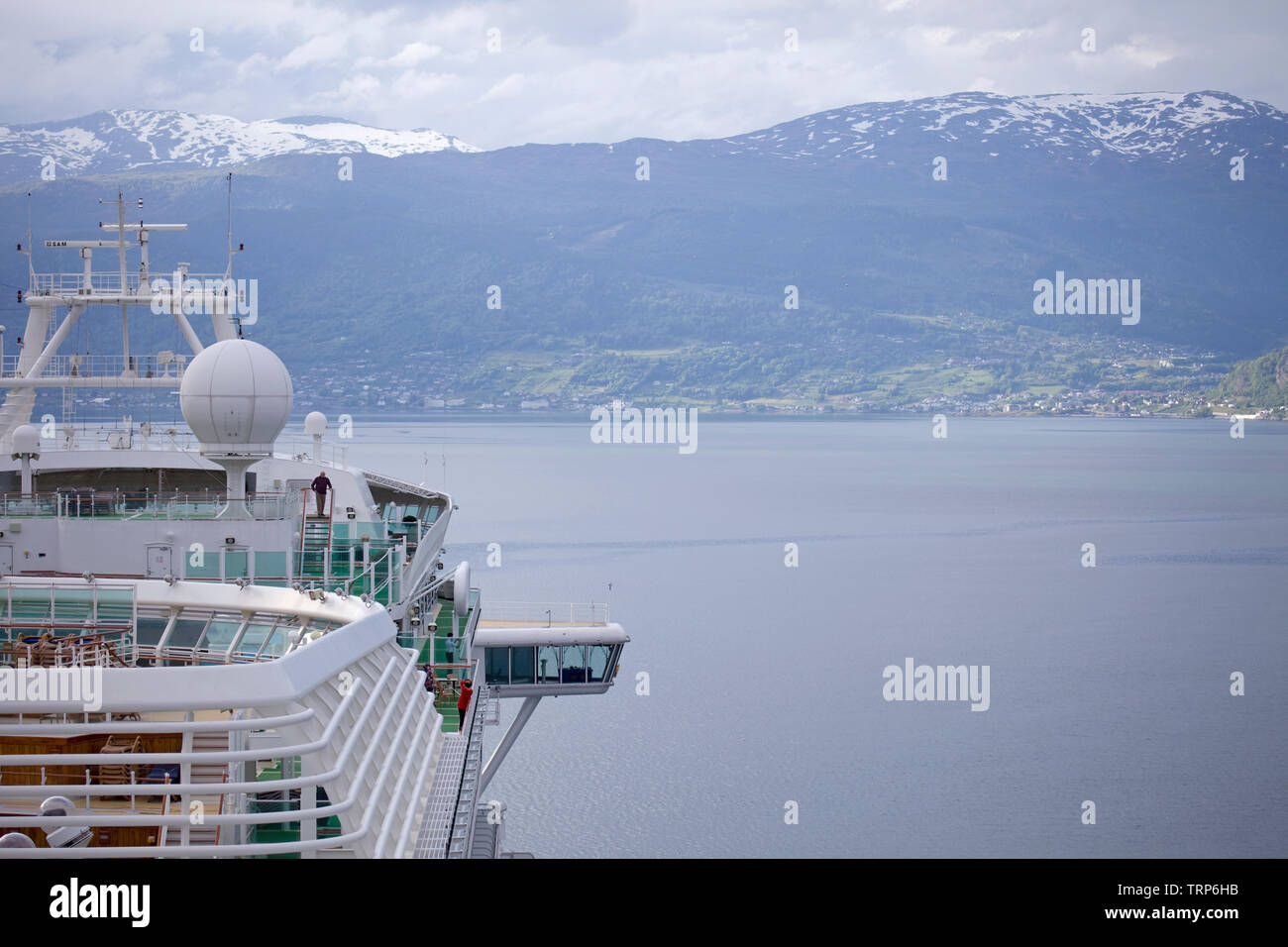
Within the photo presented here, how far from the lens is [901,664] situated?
170 feet

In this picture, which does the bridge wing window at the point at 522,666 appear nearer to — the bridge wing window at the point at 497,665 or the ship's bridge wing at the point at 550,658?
the ship's bridge wing at the point at 550,658

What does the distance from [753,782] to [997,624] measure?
24.6 meters

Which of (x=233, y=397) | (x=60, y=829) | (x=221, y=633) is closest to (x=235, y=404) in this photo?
(x=233, y=397)

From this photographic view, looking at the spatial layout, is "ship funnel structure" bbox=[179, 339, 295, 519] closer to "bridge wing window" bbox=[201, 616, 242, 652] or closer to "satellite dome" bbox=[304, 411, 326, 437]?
"satellite dome" bbox=[304, 411, 326, 437]

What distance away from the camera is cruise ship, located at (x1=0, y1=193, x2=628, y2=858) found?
31.3 feet

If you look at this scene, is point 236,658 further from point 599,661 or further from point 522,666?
point 599,661

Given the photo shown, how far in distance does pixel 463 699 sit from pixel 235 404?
6.32 m

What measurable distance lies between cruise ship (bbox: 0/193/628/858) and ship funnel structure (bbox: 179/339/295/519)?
0.04m

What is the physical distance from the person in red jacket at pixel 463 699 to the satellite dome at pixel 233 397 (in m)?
5.30

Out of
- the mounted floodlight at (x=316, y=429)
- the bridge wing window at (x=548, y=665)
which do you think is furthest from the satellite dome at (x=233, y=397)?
the bridge wing window at (x=548, y=665)

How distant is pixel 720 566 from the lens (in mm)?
75188
